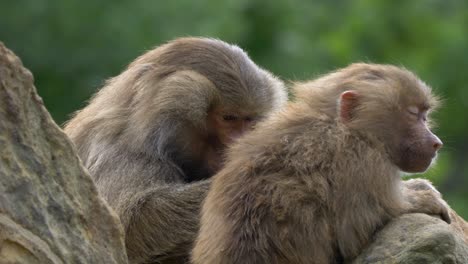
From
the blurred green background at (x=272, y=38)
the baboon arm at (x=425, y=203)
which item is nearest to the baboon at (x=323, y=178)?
the baboon arm at (x=425, y=203)

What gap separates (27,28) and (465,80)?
23.3ft

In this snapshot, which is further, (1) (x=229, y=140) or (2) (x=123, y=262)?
(1) (x=229, y=140)

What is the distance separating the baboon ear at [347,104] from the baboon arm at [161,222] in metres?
1.00

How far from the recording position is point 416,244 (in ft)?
19.5

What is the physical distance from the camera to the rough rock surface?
5.43m

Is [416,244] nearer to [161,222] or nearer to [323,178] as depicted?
[323,178]

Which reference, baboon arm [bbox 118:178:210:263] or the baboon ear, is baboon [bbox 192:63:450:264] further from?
baboon arm [bbox 118:178:210:263]

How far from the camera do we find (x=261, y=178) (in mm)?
6117

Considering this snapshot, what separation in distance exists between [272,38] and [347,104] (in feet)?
41.9

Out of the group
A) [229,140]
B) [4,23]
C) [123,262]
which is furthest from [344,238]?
[4,23]

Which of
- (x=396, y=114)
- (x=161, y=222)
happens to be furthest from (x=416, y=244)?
(x=161, y=222)

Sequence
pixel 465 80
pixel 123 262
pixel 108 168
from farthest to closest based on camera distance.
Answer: pixel 465 80 < pixel 108 168 < pixel 123 262

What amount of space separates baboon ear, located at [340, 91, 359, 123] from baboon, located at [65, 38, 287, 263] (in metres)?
0.97

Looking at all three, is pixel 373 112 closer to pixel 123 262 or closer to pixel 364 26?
pixel 123 262
